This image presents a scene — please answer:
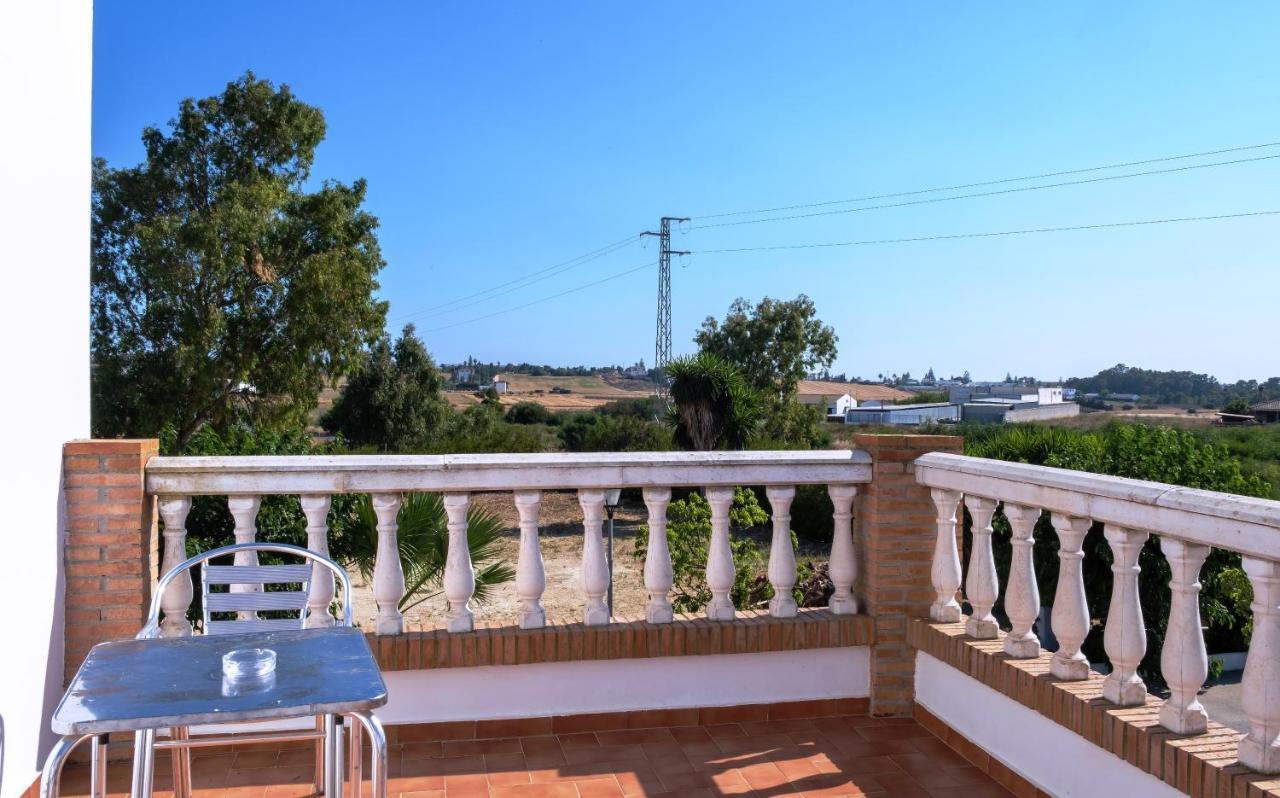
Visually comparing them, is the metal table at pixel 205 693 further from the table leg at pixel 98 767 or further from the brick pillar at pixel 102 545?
the brick pillar at pixel 102 545

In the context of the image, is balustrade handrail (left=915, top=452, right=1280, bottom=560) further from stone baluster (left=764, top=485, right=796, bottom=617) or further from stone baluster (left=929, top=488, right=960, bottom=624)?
stone baluster (left=764, top=485, right=796, bottom=617)

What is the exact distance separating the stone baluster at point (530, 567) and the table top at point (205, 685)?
49.3 inches

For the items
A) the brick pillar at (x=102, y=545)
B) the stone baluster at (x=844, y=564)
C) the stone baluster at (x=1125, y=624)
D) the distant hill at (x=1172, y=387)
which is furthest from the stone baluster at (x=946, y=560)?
the distant hill at (x=1172, y=387)

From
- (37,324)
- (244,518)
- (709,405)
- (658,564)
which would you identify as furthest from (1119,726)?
(709,405)

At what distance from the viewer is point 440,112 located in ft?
102

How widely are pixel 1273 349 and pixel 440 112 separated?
30757mm

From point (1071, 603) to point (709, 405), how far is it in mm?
17097

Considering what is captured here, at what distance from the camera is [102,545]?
10.2 ft

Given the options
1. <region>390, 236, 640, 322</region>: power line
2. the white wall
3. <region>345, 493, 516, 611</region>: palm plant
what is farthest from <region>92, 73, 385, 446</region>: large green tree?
<region>390, 236, 640, 322</region>: power line

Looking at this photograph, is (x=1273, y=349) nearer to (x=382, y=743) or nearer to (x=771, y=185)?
(x=771, y=185)

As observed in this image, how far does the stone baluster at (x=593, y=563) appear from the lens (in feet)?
11.3

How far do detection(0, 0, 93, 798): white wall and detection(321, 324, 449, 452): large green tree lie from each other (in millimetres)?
29575

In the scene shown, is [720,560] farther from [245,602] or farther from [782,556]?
[245,602]

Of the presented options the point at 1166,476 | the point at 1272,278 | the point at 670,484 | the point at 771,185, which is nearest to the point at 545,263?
the point at 771,185
